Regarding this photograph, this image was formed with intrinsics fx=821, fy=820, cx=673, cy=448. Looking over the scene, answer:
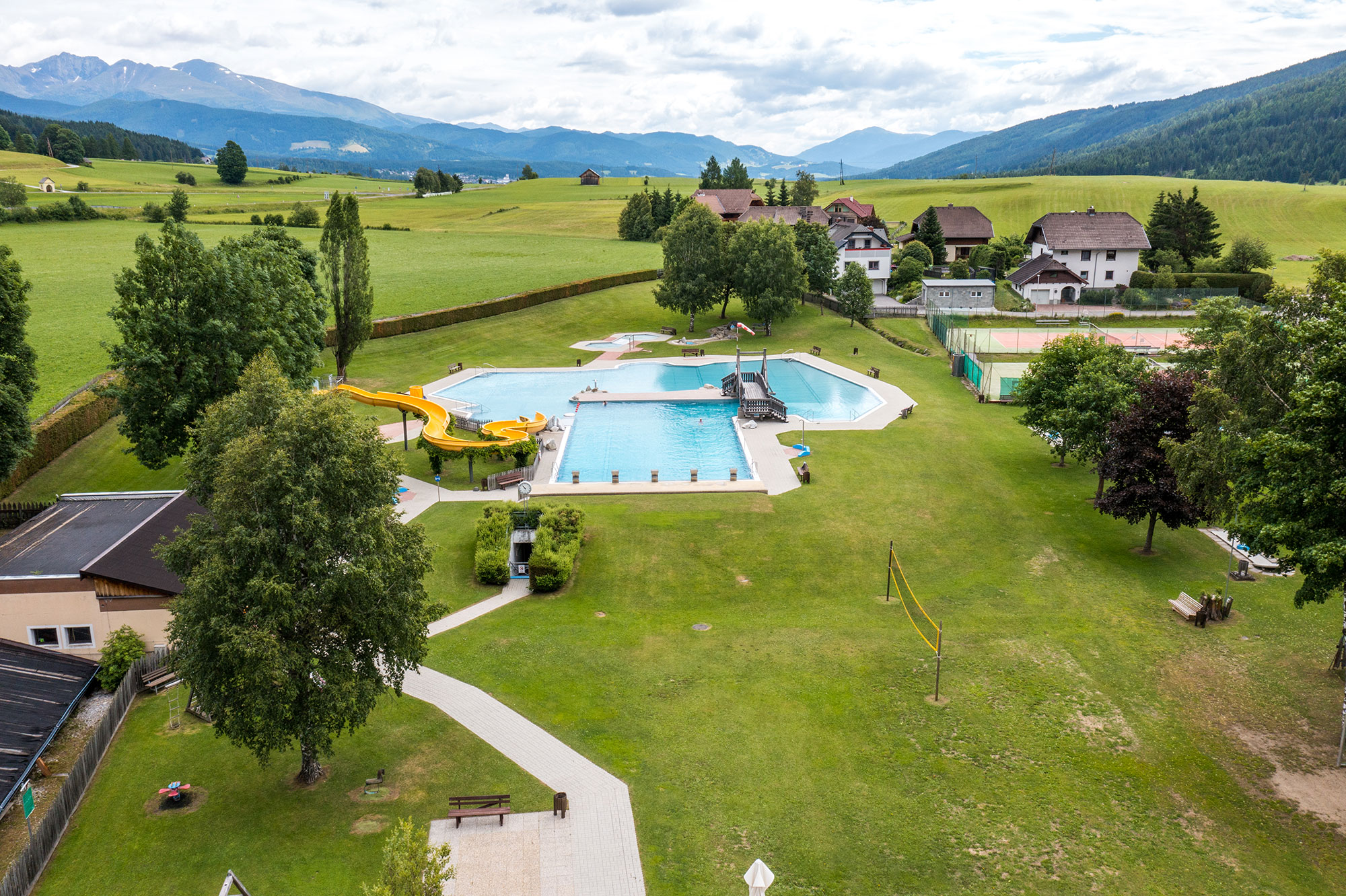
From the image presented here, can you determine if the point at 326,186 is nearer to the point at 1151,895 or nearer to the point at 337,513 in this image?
the point at 337,513

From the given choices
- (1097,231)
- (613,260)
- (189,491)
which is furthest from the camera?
(613,260)

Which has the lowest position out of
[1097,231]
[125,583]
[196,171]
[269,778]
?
[269,778]

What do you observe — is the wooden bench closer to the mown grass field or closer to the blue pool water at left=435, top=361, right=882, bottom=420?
the mown grass field

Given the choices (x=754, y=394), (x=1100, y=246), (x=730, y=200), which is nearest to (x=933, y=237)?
(x=1100, y=246)

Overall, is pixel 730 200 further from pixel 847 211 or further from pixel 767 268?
pixel 767 268

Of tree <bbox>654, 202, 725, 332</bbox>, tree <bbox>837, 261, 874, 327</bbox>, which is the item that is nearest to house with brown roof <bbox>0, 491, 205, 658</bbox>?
tree <bbox>654, 202, 725, 332</bbox>

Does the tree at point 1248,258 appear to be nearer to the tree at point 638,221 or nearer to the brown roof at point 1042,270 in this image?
the brown roof at point 1042,270

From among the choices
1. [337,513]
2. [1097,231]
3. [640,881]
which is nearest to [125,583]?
[337,513]
